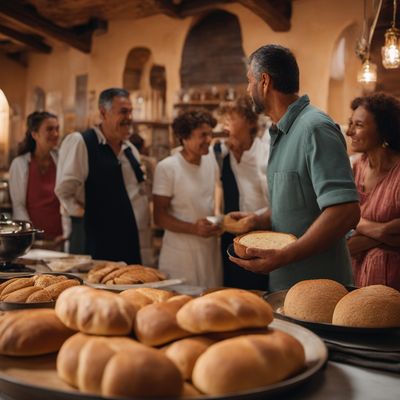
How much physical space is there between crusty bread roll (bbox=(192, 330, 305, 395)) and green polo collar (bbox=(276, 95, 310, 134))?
1.23m

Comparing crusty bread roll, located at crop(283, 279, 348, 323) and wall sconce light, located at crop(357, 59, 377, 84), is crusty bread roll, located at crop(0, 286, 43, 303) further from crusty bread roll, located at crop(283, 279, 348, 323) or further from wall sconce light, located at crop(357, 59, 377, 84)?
wall sconce light, located at crop(357, 59, 377, 84)

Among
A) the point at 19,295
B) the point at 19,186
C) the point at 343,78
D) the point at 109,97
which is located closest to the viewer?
the point at 19,295

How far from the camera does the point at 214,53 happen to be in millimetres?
7375

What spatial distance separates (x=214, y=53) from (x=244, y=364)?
693 cm

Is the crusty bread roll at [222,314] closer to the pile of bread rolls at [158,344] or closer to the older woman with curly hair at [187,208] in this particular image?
the pile of bread rolls at [158,344]

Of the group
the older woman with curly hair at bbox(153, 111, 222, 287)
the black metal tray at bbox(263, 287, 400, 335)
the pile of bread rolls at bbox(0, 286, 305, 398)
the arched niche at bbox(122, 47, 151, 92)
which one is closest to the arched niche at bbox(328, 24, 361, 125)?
the arched niche at bbox(122, 47, 151, 92)

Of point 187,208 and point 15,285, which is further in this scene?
point 187,208

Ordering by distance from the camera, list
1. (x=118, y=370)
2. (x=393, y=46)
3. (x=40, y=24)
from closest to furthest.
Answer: (x=118, y=370), (x=393, y=46), (x=40, y=24)

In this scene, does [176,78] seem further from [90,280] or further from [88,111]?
[90,280]

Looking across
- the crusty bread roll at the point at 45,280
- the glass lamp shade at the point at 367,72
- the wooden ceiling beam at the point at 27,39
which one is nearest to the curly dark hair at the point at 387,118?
the glass lamp shade at the point at 367,72

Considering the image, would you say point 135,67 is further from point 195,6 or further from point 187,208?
point 187,208

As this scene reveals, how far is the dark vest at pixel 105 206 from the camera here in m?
3.43

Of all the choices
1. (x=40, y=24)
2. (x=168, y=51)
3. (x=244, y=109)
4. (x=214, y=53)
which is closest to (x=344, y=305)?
(x=244, y=109)

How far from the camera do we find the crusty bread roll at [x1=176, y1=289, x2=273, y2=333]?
92cm
